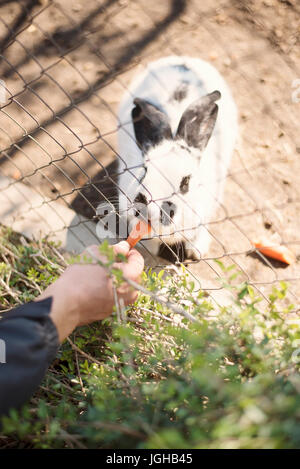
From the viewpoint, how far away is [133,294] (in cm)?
129

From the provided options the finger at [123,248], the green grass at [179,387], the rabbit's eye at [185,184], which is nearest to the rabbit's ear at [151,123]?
the rabbit's eye at [185,184]

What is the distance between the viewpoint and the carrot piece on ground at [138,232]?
5.50 ft

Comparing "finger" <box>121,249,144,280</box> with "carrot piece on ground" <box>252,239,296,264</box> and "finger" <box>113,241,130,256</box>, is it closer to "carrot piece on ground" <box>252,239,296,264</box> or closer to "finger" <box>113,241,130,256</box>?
"finger" <box>113,241,130,256</box>

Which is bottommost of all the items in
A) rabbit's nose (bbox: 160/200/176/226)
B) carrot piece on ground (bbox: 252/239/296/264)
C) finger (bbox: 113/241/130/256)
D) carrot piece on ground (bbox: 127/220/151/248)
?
carrot piece on ground (bbox: 252/239/296/264)

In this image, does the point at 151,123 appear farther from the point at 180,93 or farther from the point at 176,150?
the point at 180,93

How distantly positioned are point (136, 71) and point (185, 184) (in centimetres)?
A: 123

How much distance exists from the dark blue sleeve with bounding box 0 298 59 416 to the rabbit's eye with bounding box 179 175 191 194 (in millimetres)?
1042

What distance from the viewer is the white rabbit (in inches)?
75.5

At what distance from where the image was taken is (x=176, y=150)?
1986mm

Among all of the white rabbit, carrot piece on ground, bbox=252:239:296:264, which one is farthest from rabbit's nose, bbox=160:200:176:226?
carrot piece on ground, bbox=252:239:296:264

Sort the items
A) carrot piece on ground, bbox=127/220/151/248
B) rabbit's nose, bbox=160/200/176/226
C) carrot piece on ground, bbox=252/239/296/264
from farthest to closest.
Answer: carrot piece on ground, bbox=252/239/296/264 < rabbit's nose, bbox=160/200/176/226 < carrot piece on ground, bbox=127/220/151/248
